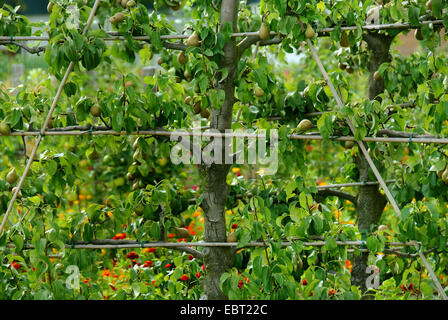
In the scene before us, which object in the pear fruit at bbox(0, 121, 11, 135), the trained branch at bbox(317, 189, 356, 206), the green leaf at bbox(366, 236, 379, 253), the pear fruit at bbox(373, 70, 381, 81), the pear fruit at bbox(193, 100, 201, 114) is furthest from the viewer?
the trained branch at bbox(317, 189, 356, 206)

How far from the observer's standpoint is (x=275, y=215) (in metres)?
2.00

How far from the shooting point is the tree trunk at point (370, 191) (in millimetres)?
2285

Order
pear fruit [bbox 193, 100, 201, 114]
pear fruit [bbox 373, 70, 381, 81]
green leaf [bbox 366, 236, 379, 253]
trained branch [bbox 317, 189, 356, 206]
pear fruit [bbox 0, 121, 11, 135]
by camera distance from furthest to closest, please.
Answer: trained branch [bbox 317, 189, 356, 206] → pear fruit [bbox 373, 70, 381, 81] → pear fruit [bbox 193, 100, 201, 114] → pear fruit [bbox 0, 121, 11, 135] → green leaf [bbox 366, 236, 379, 253]

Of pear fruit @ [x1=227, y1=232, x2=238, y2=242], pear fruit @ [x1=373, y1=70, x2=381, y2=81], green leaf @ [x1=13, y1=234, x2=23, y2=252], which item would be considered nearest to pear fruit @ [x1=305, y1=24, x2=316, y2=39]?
pear fruit @ [x1=373, y1=70, x2=381, y2=81]

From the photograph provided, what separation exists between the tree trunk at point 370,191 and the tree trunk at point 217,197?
659 millimetres

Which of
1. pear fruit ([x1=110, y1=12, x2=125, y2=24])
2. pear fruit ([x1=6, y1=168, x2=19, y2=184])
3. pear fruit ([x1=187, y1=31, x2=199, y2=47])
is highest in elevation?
pear fruit ([x1=110, y1=12, x2=125, y2=24])

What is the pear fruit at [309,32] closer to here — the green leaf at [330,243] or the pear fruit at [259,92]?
the pear fruit at [259,92]

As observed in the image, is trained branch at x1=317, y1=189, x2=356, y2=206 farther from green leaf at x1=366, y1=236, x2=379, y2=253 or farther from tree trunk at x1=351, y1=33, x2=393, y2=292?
green leaf at x1=366, y1=236, x2=379, y2=253

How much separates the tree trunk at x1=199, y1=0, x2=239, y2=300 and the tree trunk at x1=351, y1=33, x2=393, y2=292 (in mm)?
659

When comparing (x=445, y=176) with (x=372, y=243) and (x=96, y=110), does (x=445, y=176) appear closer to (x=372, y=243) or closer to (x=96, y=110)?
(x=372, y=243)

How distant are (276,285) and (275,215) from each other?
1.14 feet

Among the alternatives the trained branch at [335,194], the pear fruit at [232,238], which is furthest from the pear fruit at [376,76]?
the pear fruit at [232,238]

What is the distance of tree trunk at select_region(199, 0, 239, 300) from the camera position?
1867 mm
